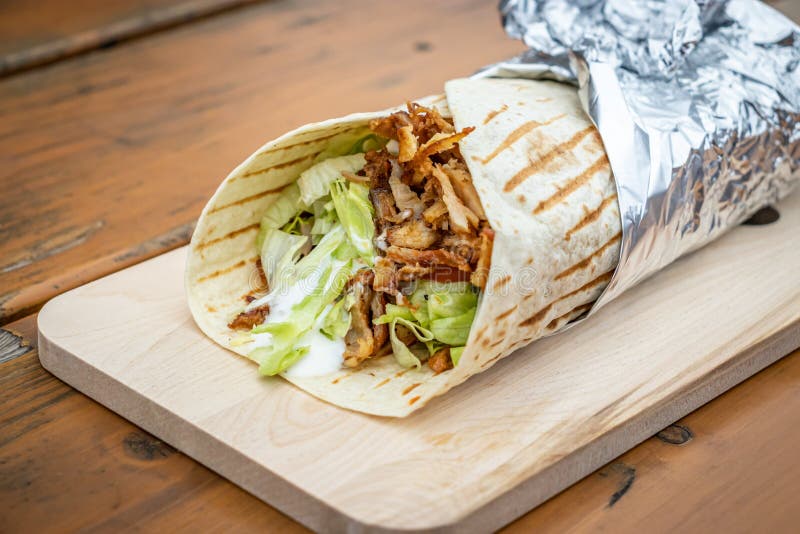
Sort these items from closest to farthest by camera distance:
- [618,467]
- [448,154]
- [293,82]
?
1. [618,467]
2. [448,154]
3. [293,82]

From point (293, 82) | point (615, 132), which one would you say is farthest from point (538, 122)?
point (293, 82)

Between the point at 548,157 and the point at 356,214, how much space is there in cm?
50

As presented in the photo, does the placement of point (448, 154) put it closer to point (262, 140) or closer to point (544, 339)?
point (544, 339)

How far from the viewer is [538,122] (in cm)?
231

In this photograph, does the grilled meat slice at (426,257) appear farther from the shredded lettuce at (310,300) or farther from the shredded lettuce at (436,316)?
the shredded lettuce at (310,300)

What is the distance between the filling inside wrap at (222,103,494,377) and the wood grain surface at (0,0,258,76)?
2.11 meters

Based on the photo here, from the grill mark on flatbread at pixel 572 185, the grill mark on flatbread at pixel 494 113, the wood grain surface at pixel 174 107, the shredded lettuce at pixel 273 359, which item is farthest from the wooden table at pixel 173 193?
the grill mark on flatbread at pixel 494 113

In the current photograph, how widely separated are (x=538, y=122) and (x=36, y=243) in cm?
155

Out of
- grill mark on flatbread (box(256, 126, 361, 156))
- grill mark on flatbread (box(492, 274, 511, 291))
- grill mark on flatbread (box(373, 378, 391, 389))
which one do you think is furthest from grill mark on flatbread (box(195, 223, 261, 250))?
grill mark on flatbread (box(492, 274, 511, 291))

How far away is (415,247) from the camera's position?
2.21m

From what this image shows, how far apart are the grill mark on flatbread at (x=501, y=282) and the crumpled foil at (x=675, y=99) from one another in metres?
0.39

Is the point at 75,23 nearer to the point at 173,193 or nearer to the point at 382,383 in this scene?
the point at 173,193

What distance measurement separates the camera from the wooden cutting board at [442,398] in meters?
1.82

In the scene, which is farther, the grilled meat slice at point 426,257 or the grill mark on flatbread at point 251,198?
the grill mark on flatbread at point 251,198
